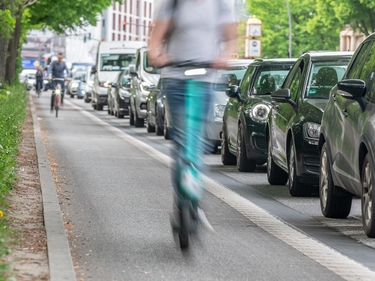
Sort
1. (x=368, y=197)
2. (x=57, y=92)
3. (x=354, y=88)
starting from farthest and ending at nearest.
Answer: (x=57, y=92), (x=354, y=88), (x=368, y=197)

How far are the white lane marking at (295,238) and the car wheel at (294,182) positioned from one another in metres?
0.57

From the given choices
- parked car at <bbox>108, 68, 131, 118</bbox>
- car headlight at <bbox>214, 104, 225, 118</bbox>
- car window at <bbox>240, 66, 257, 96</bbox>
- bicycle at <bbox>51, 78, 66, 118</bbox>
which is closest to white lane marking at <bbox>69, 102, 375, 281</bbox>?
car window at <bbox>240, 66, 257, 96</bbox>

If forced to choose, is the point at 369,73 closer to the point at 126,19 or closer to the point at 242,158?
the point at 242,158

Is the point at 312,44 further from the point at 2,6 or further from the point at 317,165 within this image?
the point at 317,165

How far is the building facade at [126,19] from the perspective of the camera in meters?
166

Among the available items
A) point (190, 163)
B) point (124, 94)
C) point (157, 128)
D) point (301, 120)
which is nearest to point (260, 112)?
point (301, 120)

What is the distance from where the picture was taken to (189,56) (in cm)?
778

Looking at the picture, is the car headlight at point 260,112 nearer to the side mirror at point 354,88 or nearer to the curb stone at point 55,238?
the curb stone at point 55,238

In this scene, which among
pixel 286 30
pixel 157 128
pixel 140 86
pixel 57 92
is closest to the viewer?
pixel 157 128

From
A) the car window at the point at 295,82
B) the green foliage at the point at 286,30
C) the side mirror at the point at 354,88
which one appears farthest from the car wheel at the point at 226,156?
the green foliage at the point at 286,30

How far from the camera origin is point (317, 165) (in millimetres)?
12125

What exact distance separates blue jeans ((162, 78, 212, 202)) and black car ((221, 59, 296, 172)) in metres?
7.94

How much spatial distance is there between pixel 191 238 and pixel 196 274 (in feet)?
2.42

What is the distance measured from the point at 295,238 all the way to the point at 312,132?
324 cm
